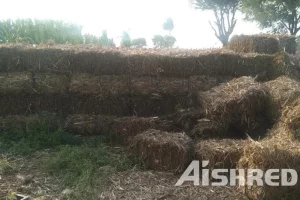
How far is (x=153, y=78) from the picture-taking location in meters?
7.12

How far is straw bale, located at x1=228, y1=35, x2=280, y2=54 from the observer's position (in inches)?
315

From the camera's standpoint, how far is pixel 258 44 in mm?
8078

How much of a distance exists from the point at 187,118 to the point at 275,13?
65.3ft

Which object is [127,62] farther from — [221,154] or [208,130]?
[221,154]

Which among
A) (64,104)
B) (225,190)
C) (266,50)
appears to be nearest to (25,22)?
(64,104)

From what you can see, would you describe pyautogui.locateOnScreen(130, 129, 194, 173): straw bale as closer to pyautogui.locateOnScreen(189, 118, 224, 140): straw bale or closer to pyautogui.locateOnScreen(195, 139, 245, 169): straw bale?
pyautogui.locateOnScreen(195, 139, 245, 169): straw bale

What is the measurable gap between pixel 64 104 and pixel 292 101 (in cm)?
451

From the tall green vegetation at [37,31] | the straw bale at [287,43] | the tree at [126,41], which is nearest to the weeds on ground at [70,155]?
the straw bale at [287,43]

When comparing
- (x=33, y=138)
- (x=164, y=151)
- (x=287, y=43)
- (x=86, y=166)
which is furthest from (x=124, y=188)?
(x=287, y=43)

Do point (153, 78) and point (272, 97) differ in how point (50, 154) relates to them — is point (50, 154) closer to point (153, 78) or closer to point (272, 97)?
point (153, 78)

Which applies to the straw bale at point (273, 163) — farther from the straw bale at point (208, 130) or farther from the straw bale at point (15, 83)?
the straw bale at point (15, 83)

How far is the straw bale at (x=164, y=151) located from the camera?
5.04 metres

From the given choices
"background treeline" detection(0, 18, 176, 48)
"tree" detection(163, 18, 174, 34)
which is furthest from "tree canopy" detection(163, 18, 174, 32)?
"background treeline" detection(0, 18, 176, 48)

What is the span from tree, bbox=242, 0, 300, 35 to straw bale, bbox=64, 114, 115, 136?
1985 cm
